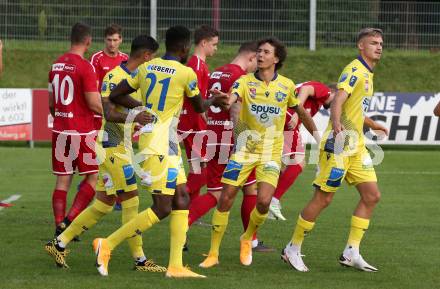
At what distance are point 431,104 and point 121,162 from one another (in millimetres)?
17216

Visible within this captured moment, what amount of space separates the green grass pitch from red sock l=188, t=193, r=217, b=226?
1.11 feet

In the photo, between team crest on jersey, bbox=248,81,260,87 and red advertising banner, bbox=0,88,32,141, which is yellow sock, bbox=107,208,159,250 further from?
red advertising banner, bbox=0,88,32,141

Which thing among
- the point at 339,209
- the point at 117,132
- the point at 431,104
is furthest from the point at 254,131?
the point at 431,104

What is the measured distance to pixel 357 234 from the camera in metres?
9.74

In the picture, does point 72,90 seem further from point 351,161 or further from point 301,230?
point 351,161

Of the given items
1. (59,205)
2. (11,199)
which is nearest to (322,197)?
(59,205)

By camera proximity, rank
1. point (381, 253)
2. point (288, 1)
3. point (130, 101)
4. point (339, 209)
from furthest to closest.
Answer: point (288, 1) → point (339, 209) → point (381, 253) → point (130, 101)

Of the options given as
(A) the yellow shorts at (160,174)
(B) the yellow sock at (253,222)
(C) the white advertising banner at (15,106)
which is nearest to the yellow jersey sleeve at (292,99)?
(B) the yellow sock at (253,222)

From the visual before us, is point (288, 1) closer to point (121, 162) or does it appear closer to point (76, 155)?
point (76, 155)

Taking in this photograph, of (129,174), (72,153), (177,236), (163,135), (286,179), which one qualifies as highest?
(163,135)

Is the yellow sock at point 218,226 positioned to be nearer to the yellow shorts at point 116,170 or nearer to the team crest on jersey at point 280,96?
the yellow shorts at point 116,170

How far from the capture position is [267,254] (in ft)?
34.7

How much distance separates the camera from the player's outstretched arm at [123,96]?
8.96 meters

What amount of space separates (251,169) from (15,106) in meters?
16.5
